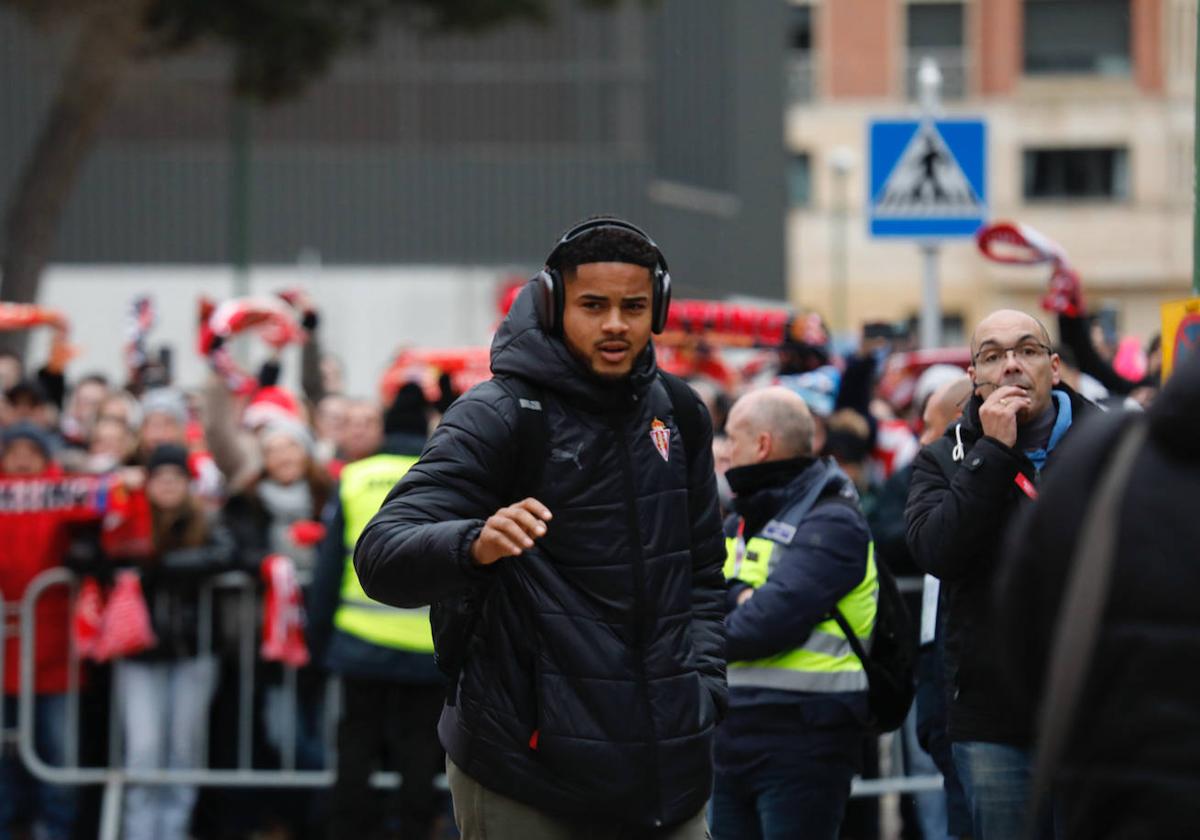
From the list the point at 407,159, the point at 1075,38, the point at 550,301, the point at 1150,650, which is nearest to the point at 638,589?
the point at 550,301

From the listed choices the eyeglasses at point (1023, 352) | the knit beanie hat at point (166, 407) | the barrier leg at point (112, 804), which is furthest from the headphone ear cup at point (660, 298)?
the knit beanie hat at point (166, 407)

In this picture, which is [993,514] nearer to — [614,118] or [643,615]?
[643,615]

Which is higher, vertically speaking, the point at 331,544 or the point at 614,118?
the point at 614,118

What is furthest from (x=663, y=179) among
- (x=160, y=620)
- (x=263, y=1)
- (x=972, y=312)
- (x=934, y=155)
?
(x=160, y=620)

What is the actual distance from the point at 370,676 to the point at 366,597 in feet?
1.04

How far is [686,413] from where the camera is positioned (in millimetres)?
4988

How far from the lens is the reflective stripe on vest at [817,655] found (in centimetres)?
661

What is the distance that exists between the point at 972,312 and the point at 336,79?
20.2 metres

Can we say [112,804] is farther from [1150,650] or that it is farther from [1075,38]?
[1075,38]

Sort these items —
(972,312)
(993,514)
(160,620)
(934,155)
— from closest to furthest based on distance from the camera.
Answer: (993,514) < (160,620) < (934,155) < (972,312)

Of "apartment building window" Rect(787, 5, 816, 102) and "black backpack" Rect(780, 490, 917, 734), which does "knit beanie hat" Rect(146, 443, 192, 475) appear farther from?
"apartment building window" Rect(787, 5, 816, 102)

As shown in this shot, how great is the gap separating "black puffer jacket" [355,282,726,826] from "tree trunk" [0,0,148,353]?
22.7m

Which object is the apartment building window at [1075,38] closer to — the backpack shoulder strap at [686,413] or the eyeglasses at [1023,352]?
the eyeglasses at [1023,352]

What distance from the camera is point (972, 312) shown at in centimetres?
5247
